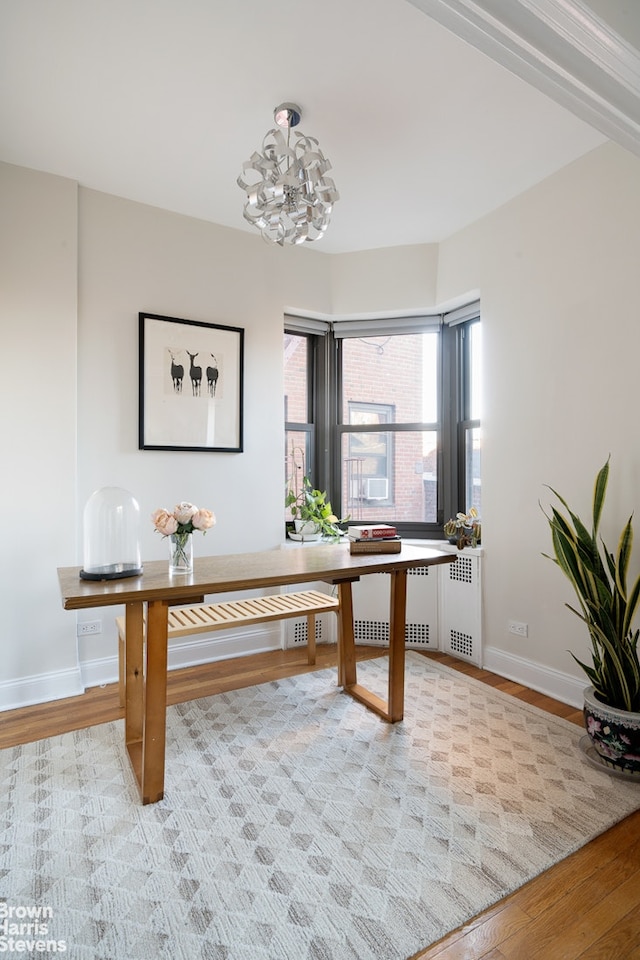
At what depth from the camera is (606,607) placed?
6.75 feet

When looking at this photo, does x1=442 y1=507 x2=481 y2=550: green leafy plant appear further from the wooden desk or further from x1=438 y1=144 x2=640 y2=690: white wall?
the wooden desk

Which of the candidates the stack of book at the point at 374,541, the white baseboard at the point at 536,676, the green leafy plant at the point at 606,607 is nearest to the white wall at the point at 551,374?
the white baseboard at the point at 536,676

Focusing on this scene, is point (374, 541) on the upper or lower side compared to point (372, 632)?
upper

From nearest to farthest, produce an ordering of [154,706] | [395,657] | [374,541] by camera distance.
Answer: [154,706], [395,657], [374,541]

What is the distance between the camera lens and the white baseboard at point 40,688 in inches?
101

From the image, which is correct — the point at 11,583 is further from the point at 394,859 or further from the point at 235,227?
the point at 235,227

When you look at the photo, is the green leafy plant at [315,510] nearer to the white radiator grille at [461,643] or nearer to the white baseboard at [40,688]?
the white radiator grille at [461,643]

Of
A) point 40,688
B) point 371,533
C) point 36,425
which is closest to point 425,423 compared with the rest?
point 371,533

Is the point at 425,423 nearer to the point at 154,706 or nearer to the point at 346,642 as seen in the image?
the point at 346,642

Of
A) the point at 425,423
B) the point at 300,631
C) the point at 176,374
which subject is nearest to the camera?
the point at 176,374

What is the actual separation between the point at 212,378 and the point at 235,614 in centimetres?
149

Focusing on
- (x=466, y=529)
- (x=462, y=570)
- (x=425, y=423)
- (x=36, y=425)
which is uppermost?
(x=425, y=423)

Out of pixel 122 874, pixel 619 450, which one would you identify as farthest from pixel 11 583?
pixel 619 450

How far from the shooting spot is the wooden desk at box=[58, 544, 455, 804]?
1.80m
